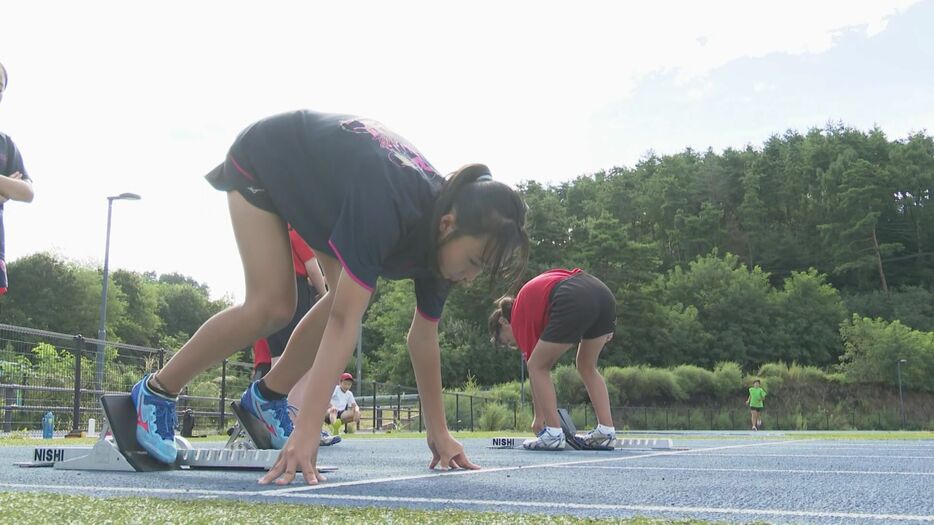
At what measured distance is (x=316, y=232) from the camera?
2914 millimetres

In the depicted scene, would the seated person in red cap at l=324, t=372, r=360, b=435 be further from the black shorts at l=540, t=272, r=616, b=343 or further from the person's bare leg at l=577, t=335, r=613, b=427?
the black shorts at l=540, t=272, r=616, b=343

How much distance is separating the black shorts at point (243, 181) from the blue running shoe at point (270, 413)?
31.7 inches

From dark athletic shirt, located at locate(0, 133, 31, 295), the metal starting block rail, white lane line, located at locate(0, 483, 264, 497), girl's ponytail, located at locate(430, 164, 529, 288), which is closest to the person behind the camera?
white lane line, located at locate(0, 483, 264, 497)

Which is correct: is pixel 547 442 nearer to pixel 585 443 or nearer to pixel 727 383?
pixel 585 443

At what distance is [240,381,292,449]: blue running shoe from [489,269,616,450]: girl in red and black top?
2599mm

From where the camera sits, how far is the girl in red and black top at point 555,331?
577cm

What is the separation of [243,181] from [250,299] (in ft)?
1.43

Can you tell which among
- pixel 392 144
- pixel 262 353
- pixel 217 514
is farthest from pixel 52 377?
pixel 217 514

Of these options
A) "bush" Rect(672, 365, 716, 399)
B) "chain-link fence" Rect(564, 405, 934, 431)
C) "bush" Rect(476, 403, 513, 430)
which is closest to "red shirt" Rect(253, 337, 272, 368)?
"bush" Rect(476, 403, 513, 430)

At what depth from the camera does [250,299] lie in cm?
296

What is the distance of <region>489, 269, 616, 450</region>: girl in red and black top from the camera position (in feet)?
18.9

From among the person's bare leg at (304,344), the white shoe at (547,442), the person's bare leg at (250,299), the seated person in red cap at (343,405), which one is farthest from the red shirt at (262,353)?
the seated person in red cap at (343,405)

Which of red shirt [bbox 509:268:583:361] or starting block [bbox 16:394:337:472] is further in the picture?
red shirt [bbox 509:268:583:361]

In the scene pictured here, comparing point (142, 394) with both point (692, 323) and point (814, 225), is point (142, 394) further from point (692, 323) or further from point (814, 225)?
point (814, 225)
